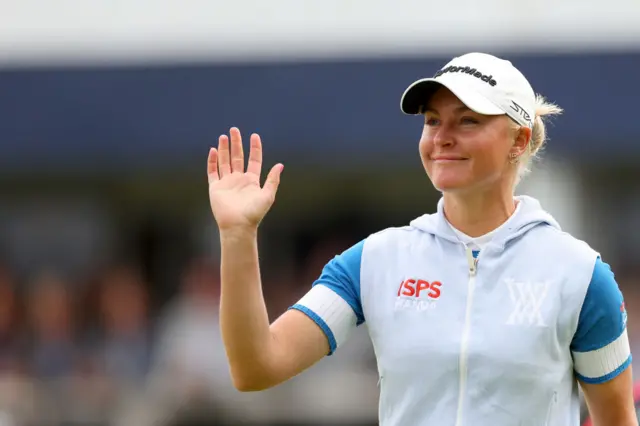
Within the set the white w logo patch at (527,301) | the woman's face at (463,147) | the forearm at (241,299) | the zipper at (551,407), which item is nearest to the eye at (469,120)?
the woman's face at (463,147)

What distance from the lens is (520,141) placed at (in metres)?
4.02

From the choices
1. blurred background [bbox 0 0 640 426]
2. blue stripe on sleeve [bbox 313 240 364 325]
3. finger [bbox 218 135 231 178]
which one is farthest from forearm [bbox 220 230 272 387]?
blurred background [bbox 0 0 640 426]

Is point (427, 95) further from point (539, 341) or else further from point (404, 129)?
point (404, 129)

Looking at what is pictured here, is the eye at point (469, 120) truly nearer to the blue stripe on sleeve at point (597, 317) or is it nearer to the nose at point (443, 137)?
the nose at point (443, 137)

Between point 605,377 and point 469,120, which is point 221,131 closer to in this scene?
point 469,120

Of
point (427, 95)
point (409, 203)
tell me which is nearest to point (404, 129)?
point (409, 203)

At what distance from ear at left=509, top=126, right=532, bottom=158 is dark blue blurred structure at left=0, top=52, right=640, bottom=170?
25.8 ft

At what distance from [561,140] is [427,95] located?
8.31 m

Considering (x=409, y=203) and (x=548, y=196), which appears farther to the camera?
(x=409, y=203)

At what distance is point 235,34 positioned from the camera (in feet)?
43.8

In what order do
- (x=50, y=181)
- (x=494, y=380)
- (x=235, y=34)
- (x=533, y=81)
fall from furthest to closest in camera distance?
(x=50, y=181) < (x=235, y=34) < (x=533, y=81) < (x=494, y=380)

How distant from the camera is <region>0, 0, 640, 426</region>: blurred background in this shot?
431 inches

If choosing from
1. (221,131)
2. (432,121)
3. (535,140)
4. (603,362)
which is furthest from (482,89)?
(221,131)

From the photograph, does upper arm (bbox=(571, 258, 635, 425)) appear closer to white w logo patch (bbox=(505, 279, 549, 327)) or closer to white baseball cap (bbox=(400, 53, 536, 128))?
white w logo patch (bbox=(505, 279, 549, 327))
